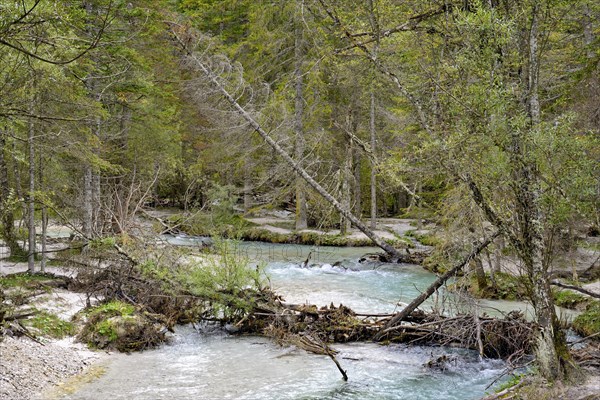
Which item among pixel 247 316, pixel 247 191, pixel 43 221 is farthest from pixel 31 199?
pixel 247 191

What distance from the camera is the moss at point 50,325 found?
9.16 m

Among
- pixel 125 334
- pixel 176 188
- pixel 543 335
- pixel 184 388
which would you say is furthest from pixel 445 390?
pixel 176 188

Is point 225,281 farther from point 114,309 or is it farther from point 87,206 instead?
point 87,206

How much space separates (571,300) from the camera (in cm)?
1220

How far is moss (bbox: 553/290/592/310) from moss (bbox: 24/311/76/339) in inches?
412

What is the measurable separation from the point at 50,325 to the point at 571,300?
1105cm

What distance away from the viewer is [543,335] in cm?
572

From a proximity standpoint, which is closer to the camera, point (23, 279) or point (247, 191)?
point (23, 279)

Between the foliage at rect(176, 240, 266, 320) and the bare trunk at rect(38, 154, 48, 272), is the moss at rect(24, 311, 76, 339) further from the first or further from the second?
the bare trunk at rect(38, 154, 48, 272)

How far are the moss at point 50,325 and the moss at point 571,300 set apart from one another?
10454 millimetres

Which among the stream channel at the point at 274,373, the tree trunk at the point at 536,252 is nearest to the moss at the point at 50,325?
the stream channel at the point at 274,373

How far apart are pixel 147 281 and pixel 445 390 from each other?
651cm

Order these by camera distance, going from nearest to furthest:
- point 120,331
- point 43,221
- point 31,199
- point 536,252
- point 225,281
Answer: point 536,252 < point 120,331 < point 225,281 < point 31,199 < point 43,221

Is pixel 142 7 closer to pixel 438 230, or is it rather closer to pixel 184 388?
pixel 438 230
